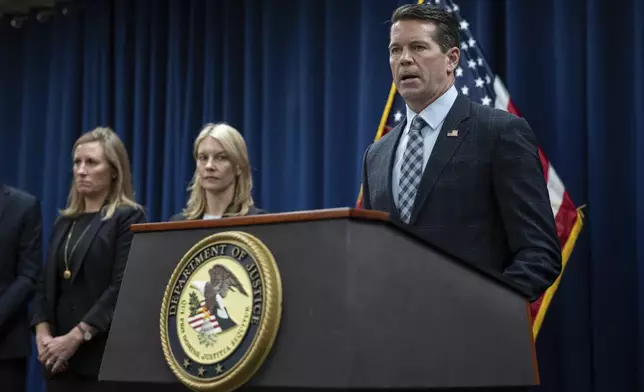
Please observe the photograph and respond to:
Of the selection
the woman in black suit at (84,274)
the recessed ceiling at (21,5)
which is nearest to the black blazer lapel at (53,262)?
the woman in black suit at (84,274)

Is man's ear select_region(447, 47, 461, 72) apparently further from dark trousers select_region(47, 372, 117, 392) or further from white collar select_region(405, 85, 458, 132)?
dark trousers select_region(47, 372, 117, 392)

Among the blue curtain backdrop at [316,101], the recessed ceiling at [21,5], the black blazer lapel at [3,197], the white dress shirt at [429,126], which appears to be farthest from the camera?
the recessed ceiling at [21,5]

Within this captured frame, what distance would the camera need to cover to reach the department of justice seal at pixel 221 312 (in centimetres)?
110

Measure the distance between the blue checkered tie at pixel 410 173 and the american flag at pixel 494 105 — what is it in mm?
1565

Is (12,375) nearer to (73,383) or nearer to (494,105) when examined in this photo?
(73,383)

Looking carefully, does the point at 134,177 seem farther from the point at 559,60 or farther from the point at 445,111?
the point at 445,111

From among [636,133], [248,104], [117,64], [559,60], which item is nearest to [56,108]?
[117,64]

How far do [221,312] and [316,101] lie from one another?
11.2ft

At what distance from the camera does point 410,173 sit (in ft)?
5.58

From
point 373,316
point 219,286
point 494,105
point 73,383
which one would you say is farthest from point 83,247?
point 373,316

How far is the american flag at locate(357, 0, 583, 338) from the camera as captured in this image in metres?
3.19

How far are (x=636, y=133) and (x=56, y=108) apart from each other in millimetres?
3657

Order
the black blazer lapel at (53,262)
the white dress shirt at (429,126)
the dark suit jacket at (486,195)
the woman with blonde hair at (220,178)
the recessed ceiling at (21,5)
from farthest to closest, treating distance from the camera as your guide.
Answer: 1. the recessed ceiling at (21,5)
2. the black blazer lapel at (53,262)
3. the woman with blonde hair at (220,178)
4. the white dress shirt at (429,126)
5. the dark suit jacket at (486,195)

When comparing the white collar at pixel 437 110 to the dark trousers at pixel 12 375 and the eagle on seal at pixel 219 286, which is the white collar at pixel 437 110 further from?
the dark trousers at pixel 12 375
